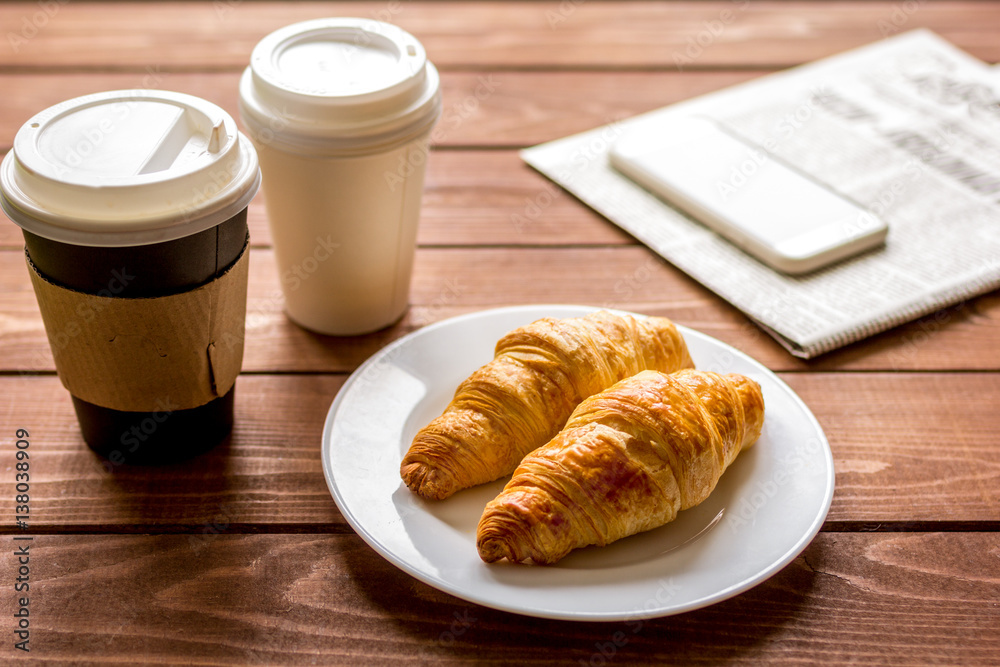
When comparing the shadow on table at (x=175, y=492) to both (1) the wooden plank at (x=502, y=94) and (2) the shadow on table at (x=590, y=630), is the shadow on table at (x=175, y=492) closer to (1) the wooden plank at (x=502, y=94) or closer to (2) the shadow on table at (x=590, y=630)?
(2) the shadow on table at (x=590, y=630)

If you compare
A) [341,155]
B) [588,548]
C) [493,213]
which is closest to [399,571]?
[588,548]

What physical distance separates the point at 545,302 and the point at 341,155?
298 millimetres

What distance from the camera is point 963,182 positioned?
1202 mm

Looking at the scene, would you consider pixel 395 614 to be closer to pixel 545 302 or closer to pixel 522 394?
pixel 522 394

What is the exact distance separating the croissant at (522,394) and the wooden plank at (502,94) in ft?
1.87

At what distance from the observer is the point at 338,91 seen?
826mm

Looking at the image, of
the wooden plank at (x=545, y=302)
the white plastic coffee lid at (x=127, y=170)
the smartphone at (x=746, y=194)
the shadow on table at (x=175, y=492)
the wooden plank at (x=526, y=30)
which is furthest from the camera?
the wooden plank at (x=526, y=30)

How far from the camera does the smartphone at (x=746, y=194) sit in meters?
1.06

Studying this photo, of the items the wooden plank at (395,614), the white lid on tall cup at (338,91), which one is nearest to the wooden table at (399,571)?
the wooden plank at (395,614)

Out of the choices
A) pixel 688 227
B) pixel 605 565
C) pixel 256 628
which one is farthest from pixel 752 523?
pixel 688 227

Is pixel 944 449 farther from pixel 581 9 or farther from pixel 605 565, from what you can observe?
pixel 581 9

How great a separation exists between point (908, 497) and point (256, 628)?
0.55 metres

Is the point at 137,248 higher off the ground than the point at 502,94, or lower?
higher

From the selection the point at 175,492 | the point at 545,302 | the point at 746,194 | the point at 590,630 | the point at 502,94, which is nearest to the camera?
the point at 590,630
